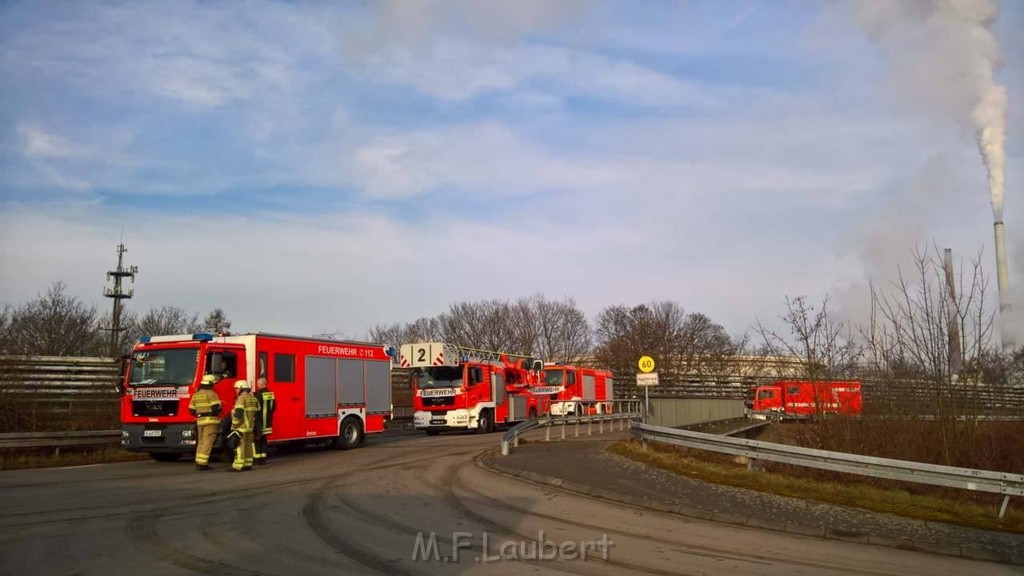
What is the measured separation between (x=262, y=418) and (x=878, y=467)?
11.2 meters

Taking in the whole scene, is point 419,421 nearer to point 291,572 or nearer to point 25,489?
point 25,489

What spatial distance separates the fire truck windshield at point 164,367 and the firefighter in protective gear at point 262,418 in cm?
150

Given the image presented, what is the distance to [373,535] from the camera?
855 centimetres

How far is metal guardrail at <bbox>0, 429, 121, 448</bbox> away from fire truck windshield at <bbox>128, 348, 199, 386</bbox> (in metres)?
2.32

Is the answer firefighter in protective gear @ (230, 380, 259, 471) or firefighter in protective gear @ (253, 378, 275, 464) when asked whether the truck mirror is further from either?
firefighter in protective gear @ (230, 380, 259, 471)

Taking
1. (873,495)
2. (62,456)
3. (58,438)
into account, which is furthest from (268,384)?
(873,495)

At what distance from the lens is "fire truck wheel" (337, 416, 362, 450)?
20.6 meters

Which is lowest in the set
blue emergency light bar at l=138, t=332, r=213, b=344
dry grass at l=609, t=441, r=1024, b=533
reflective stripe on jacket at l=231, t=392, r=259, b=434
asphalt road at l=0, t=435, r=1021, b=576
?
dry grass at l=609, t=441, r=1024, b=533

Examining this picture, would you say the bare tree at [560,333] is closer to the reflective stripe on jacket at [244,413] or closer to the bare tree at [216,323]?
the bare tree at [216,323]

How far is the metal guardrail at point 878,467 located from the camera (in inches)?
408

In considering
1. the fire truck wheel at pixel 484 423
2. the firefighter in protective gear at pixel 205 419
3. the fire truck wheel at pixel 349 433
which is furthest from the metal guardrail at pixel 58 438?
the fire truck wheel at pixel 484 423

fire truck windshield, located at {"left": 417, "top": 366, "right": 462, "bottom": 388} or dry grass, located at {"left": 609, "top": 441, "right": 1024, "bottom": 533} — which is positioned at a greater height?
fire truck windshield, located at {"left": 417, "top": 366, "right": 462, "bottom": 388}

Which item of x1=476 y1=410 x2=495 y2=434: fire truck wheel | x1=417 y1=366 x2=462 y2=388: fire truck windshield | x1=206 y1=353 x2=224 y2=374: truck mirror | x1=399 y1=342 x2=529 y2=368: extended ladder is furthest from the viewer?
x1=476 y1=410 x2=495 y2=434: fire truck wheel

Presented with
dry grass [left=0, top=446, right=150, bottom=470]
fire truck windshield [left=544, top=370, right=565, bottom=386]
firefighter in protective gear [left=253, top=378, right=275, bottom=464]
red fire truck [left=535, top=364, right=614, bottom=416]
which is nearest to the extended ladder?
red fire truck [left=535, top=364, right=614, bottom=416]
